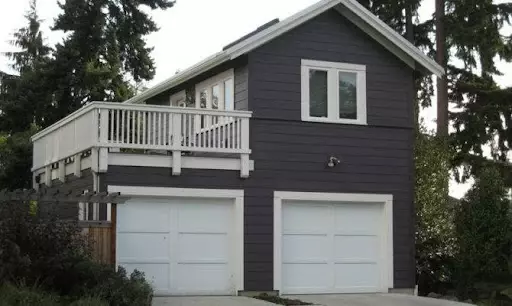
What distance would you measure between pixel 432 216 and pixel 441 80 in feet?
28.0

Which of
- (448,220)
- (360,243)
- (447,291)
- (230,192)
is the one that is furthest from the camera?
(448,220)

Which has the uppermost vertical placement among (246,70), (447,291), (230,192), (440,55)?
(440,55)

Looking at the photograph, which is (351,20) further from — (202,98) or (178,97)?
(178,97)

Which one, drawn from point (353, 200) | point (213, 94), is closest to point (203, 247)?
point (353, 200)

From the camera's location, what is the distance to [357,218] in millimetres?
17094

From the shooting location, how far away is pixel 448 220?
66.7ft

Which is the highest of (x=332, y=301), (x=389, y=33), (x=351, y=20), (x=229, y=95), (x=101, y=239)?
(x=351, y=20)

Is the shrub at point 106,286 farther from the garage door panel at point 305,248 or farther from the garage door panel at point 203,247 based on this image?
the garage door panel at point 305,248

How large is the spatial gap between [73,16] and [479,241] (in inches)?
700

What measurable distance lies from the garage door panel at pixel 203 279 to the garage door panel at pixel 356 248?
2581mm

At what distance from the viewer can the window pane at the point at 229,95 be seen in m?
17.1

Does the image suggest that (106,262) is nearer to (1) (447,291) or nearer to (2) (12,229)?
(2) (12,229)

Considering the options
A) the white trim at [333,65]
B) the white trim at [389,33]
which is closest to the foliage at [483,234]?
the white trim at [389,33]

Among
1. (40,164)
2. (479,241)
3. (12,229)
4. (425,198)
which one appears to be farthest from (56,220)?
(425,198)
